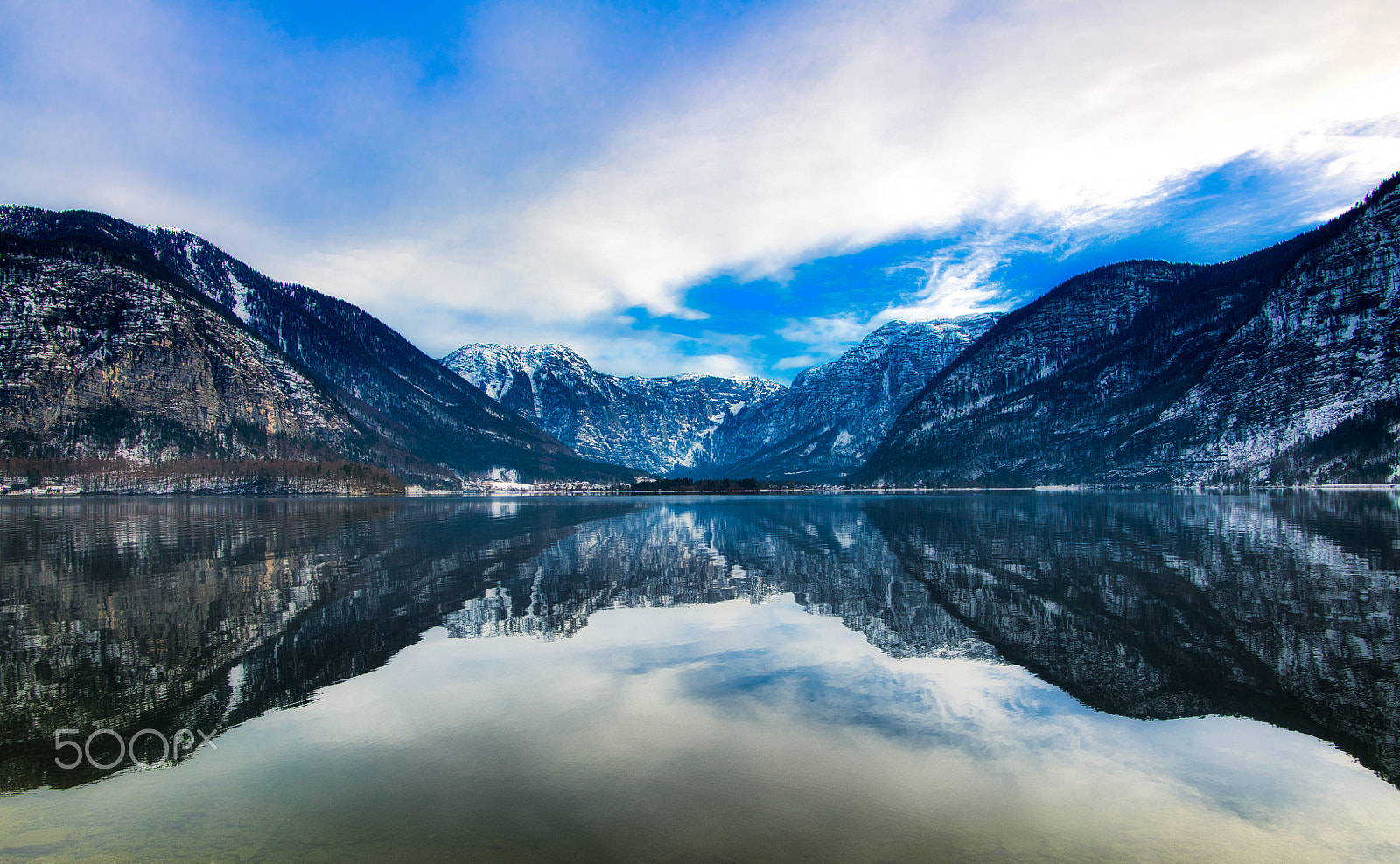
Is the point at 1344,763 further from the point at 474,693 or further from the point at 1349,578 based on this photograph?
the point at 1349,578

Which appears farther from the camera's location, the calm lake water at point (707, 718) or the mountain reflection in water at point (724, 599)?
the mountain reflection in water at point (724, 599)

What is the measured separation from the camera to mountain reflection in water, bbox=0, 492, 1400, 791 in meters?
16.8

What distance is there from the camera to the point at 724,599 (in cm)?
3306

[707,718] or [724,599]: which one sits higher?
[707,718]

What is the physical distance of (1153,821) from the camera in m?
11.2

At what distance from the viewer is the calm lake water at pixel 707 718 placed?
35.1 feet

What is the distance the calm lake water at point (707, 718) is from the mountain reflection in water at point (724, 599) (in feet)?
0.62

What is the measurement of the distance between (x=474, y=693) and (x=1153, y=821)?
1536 centimetres

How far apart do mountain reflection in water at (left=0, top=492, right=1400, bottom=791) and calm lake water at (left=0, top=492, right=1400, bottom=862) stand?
190 mm

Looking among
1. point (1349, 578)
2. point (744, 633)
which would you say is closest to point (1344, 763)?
point (744, 633)

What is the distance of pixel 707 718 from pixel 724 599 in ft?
55.3

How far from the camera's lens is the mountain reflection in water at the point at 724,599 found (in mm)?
16766

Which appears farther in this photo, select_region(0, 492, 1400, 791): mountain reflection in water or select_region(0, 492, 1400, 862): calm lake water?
select_region(0, 492, 1400, 791): mountain reflection in water

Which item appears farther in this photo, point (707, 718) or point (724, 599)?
point (724, 599)
